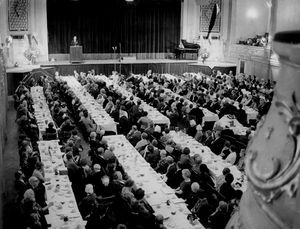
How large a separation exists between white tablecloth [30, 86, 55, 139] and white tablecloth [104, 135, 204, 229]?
2950 mm

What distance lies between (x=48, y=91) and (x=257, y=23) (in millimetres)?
16153

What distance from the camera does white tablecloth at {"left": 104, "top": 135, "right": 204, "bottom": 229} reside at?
7324 mm

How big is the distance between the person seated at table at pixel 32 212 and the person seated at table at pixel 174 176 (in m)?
2.48

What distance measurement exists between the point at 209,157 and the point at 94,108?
6.51m

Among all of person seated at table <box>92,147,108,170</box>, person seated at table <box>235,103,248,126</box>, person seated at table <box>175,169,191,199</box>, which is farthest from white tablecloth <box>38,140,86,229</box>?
person seated at table <box>235,103,248,126</box>

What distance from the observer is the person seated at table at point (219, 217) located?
7086 millimetres

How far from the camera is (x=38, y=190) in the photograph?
321 inches

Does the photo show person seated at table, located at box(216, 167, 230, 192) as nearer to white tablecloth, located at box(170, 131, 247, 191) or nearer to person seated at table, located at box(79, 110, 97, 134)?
white tablecloth, located at box(170, 131, 247, 191)

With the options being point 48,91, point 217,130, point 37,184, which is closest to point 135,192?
point 37,184

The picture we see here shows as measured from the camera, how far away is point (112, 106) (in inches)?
623

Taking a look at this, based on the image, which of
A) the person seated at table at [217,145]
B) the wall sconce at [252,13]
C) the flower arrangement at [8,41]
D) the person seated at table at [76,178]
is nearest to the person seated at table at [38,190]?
the person seated at table at [76,178]

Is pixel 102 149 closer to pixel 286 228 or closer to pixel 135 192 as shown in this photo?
pixel 135 192

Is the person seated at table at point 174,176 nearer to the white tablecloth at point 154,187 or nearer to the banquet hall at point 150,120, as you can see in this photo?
the banquet hall at point 150,120

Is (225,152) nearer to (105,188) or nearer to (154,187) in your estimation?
(154,187)
